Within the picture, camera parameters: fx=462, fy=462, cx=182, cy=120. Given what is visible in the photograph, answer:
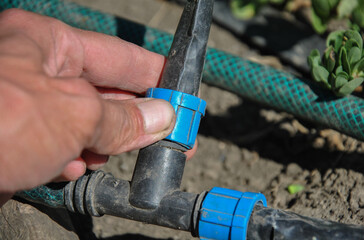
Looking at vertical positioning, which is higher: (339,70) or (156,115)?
(339,70)

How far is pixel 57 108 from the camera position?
116cm

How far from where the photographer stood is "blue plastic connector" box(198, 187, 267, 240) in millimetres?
1354

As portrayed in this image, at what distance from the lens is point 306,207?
1869 mm

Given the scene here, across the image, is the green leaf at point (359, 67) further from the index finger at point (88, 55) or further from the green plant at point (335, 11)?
the index finger at point (88, 55)

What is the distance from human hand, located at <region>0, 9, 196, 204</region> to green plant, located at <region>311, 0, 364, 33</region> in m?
1.17

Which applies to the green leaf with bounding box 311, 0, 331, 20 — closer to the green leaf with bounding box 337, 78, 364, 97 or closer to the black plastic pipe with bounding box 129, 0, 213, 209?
the green leaf with bounding box 337, 78, 364, 97

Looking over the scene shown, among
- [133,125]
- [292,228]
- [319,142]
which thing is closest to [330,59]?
[319,142]

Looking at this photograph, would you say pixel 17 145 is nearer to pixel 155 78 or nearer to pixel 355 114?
pixel 155 78

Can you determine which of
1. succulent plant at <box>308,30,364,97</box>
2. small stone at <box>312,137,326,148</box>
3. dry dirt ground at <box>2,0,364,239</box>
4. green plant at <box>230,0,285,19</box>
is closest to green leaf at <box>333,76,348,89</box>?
succulent plant at <box>308,30,364,97</box>

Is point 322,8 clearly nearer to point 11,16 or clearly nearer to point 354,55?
point 354,55

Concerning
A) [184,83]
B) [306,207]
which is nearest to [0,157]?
[184,83]

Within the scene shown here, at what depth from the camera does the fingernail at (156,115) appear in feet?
4.63

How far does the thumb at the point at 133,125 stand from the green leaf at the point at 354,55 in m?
0.78

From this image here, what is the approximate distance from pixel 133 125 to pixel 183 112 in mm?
193
